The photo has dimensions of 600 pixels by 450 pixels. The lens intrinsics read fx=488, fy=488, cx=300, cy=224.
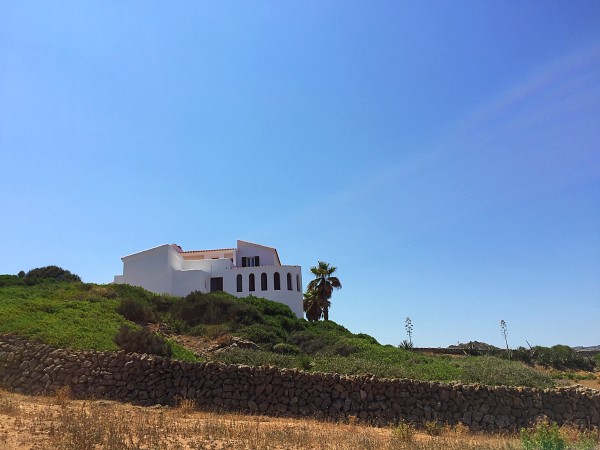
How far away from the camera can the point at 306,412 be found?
15.4m

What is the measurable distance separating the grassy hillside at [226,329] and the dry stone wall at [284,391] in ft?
3.90

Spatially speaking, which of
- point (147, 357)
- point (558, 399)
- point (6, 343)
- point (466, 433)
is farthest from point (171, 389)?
point (558, 399)

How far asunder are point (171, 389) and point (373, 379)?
6574 mm

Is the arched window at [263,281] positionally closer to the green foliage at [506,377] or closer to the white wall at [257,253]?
the white wall at [257,253]

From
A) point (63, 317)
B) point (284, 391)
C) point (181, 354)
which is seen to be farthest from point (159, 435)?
point (63, 317)

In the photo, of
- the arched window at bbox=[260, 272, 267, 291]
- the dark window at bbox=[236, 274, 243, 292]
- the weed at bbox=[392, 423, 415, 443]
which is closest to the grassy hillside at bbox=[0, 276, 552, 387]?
the weed at bbox=[392, 423, 415, 443]

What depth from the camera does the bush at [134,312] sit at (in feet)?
82.5

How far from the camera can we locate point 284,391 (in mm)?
15773

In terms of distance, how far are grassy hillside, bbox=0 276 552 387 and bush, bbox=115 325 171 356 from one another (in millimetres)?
403

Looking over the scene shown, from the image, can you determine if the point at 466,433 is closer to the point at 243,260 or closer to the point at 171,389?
the point at 171,389

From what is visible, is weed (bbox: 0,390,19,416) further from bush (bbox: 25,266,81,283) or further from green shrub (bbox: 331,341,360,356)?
bush (bbox: 25,266,81,283)

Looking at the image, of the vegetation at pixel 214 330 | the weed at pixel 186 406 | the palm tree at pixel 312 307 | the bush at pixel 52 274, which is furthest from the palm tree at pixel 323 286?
the weed at pixel 186 406

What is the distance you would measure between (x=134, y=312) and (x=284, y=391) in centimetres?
1255

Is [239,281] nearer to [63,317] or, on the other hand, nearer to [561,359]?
[63,317]
